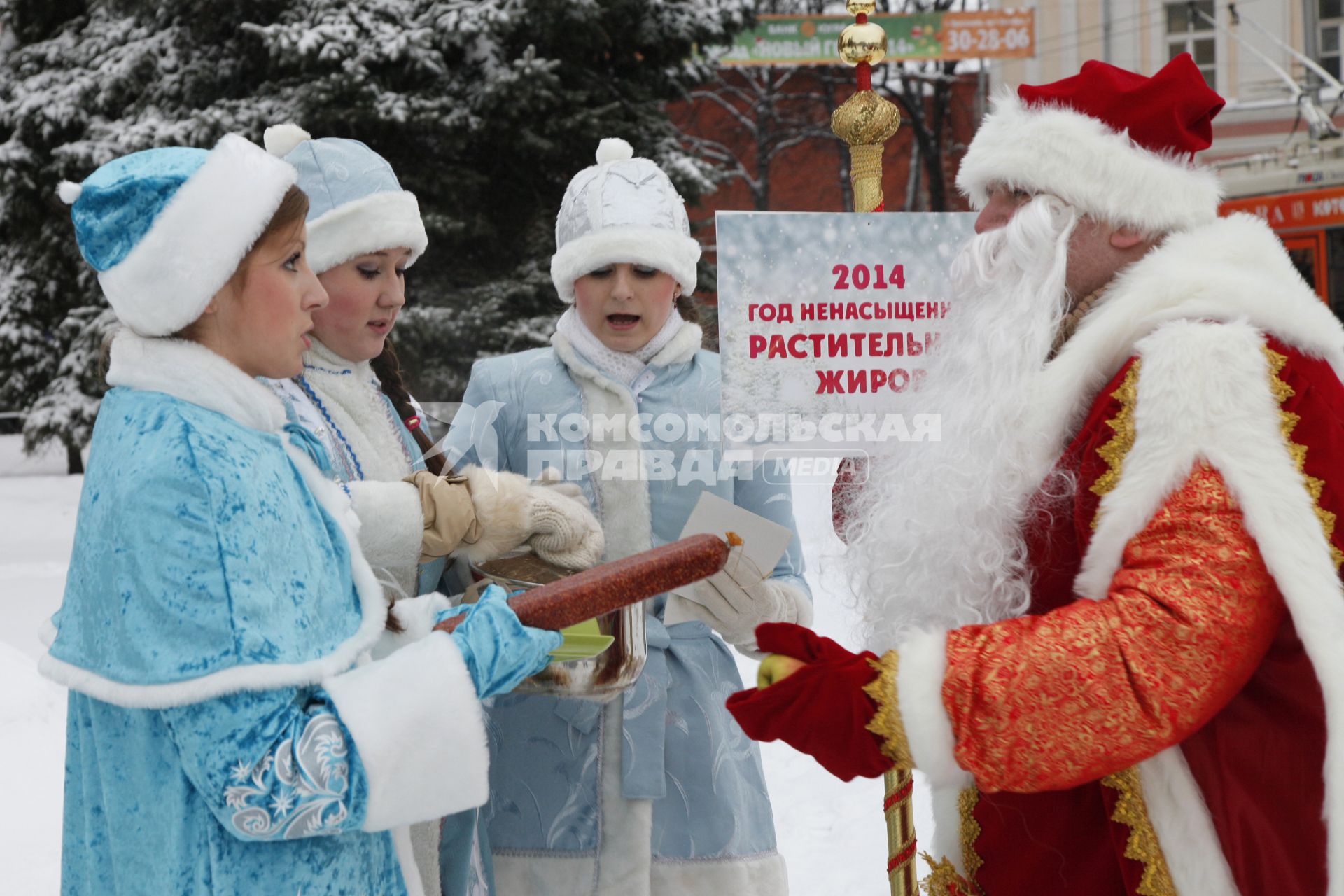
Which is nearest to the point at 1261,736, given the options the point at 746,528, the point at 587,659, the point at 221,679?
the point at 746,528

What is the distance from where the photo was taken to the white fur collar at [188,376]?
5.41ft

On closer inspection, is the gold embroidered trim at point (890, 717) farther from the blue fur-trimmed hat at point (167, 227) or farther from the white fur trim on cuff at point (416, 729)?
the blue fur-trimmed hat at point (167, 227)

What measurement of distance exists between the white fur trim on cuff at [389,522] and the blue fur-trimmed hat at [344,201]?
20.3 inches

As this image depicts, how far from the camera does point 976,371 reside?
6.51 feet

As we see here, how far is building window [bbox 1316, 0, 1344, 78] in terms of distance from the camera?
22.0m

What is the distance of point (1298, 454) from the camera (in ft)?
5.40

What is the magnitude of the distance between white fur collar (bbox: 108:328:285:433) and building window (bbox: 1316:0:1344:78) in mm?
24697

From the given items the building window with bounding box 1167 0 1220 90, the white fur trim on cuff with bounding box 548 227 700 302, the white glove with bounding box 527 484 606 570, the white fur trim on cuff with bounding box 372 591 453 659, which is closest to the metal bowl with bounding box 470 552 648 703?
the white glove with bounding box 527 484 606 570

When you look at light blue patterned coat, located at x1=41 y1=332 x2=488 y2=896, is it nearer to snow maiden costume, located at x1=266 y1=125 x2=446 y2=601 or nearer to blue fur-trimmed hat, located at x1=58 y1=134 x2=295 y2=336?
blue fur-trimmed hat, located at x1=58 y1=134 x2=295 y2=336

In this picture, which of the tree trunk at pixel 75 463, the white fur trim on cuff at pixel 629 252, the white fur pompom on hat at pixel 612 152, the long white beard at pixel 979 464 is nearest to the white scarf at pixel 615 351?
the white fur trim on cuff at pixel 629 252

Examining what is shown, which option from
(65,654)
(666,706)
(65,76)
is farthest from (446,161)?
(65,654)

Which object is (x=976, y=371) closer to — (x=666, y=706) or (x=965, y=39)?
(x=666, y=706)

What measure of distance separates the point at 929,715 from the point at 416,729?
2.26 feet

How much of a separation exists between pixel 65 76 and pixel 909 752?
40.1ft
